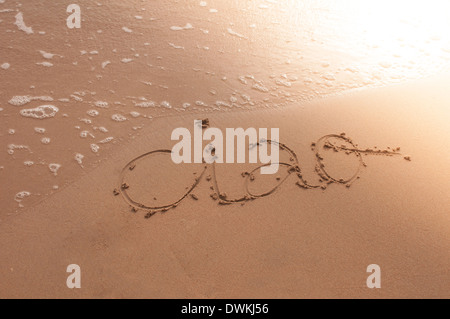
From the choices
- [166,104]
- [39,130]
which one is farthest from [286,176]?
[39,130]

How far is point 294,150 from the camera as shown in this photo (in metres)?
2.63

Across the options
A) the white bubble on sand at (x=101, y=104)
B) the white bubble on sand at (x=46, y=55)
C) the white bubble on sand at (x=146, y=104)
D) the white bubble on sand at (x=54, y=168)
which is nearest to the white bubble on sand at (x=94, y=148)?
the white bubble on sand at (x=54, y=168)

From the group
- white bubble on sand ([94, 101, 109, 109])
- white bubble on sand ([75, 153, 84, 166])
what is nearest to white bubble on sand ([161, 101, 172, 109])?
white bubble on sand ([94, 101, 109, 109])

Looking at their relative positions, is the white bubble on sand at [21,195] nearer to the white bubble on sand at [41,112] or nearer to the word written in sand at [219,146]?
the white bubble on sand at [41,112]

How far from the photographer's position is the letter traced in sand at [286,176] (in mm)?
2301

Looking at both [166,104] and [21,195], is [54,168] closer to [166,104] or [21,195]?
[21,195]

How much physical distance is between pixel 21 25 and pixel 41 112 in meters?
1.49

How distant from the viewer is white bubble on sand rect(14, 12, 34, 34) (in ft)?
11.3

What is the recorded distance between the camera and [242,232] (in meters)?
2.16

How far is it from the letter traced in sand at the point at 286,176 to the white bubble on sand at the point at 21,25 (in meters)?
2.27

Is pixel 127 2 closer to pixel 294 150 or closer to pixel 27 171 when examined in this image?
pixel 27 171
